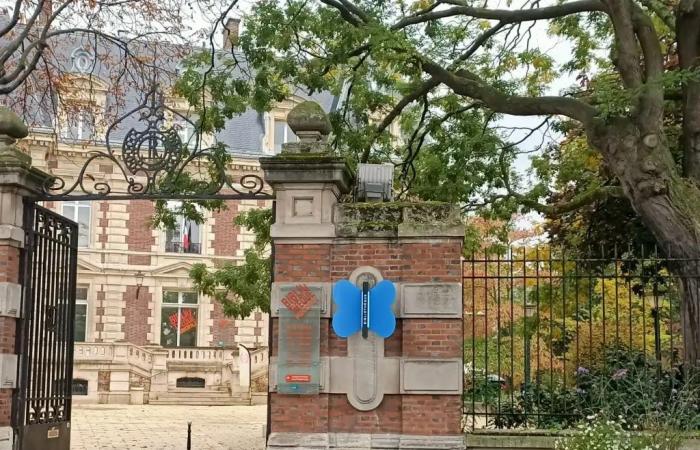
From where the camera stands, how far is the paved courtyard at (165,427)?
17406mm

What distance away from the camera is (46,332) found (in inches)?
407

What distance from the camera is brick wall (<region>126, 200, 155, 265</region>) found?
34812mm

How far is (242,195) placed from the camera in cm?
945

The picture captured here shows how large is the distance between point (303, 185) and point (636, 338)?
1055cm

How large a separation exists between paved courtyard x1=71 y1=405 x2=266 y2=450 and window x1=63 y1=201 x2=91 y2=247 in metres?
7.82

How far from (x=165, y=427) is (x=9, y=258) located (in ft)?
42.1

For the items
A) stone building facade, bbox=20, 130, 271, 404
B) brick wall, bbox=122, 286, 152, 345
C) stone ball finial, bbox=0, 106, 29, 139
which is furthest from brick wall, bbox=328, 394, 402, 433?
brick wall, bbox=122, 286, 152, 345

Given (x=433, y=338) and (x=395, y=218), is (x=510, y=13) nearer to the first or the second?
(x=395, y=218)

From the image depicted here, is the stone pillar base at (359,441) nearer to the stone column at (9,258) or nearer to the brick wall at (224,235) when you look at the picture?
the stone column at (9,258)

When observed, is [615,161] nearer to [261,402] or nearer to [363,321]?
[363,321]

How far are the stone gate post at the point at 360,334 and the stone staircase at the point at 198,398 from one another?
2301cm

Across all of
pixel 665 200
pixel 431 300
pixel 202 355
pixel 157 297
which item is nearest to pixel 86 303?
pixel 157 297

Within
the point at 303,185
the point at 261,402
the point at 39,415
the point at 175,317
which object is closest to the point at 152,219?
the point at 39,415

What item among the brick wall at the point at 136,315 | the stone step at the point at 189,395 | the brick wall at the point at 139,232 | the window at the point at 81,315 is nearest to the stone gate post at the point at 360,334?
the stone step at the point at 189,395
